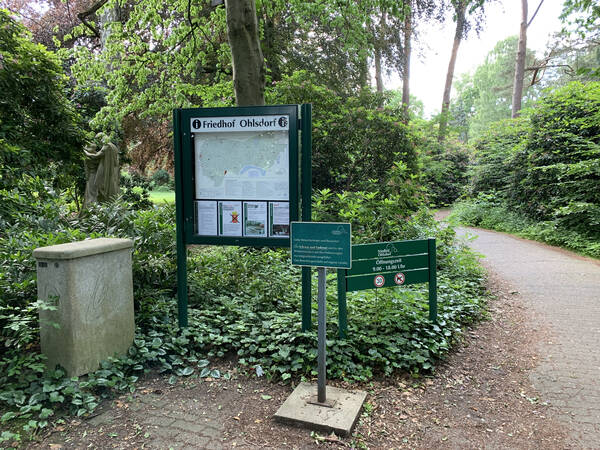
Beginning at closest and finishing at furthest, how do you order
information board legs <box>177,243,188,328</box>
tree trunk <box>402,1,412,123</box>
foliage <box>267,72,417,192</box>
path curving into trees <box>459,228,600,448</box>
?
1. path curving into trees <box>459,228,600,448</box>
2. information board legs <box>177,243,188,328</box>
3. foliage <box>267,72,417,192</box>
4. tree trunk <box>402,1,412,123</box>

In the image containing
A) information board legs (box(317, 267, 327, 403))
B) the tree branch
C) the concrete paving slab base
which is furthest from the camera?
the tree branch

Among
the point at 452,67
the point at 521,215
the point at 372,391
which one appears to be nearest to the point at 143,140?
the point at 521,215

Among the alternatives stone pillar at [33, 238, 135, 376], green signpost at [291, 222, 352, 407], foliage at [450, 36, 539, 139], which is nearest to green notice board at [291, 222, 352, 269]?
green signpost at [291, 222, 352, 407]

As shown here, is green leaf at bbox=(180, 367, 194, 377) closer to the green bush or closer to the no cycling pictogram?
the no cycling pictogram

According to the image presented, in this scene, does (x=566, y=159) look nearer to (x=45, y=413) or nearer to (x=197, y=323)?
(x=197, y=323)

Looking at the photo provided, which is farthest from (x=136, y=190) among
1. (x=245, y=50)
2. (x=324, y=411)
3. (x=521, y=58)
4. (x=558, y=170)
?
(x=521, y=58)

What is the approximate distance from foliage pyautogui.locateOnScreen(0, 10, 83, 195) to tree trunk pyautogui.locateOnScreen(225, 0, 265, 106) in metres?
3.51

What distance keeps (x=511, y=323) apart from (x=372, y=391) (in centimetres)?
293

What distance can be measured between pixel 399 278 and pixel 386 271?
0.63 ft

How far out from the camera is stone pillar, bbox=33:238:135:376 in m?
3.35

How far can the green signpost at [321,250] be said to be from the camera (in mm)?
3102

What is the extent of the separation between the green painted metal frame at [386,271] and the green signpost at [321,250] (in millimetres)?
938

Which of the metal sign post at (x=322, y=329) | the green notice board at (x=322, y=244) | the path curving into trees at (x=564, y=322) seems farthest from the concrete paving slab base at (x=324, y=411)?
the path curving into trees at (x=564, y=322)

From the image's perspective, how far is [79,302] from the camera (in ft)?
11.2
